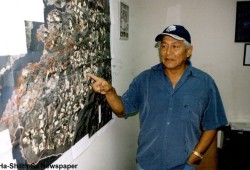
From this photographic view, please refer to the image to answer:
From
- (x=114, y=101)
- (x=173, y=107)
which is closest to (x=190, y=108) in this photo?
(x=173, y=107)

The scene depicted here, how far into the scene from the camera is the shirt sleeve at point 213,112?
1.62 metres

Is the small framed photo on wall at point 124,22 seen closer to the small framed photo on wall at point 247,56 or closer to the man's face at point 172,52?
the man's face at point 172,52

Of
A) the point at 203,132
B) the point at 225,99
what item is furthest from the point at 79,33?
the point at 225,99

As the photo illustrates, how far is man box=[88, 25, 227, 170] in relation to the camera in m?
1.54

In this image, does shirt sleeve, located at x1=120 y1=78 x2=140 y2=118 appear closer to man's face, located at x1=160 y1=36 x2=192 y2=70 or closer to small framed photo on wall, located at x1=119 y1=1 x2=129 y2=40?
man's face, located at x1=160 y1=36 x2=192 y2=70

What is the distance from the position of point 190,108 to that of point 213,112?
0.69 ft

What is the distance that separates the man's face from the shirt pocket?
229 millimetres

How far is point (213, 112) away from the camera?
1641mm

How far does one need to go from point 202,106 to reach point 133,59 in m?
0.96

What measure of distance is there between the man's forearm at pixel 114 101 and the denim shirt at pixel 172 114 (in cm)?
6

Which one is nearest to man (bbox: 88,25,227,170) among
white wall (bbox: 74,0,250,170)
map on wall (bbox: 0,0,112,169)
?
map on wall (bbox: 0,0,112,169)

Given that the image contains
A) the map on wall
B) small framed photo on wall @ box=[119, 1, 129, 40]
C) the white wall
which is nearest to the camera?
the map on wall

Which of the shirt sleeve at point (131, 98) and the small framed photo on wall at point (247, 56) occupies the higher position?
the small framed photo on wall at point (247, 56)

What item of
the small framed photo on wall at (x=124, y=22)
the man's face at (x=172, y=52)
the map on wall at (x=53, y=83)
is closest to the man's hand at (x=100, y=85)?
the map on wall at (x=53, y=83)
